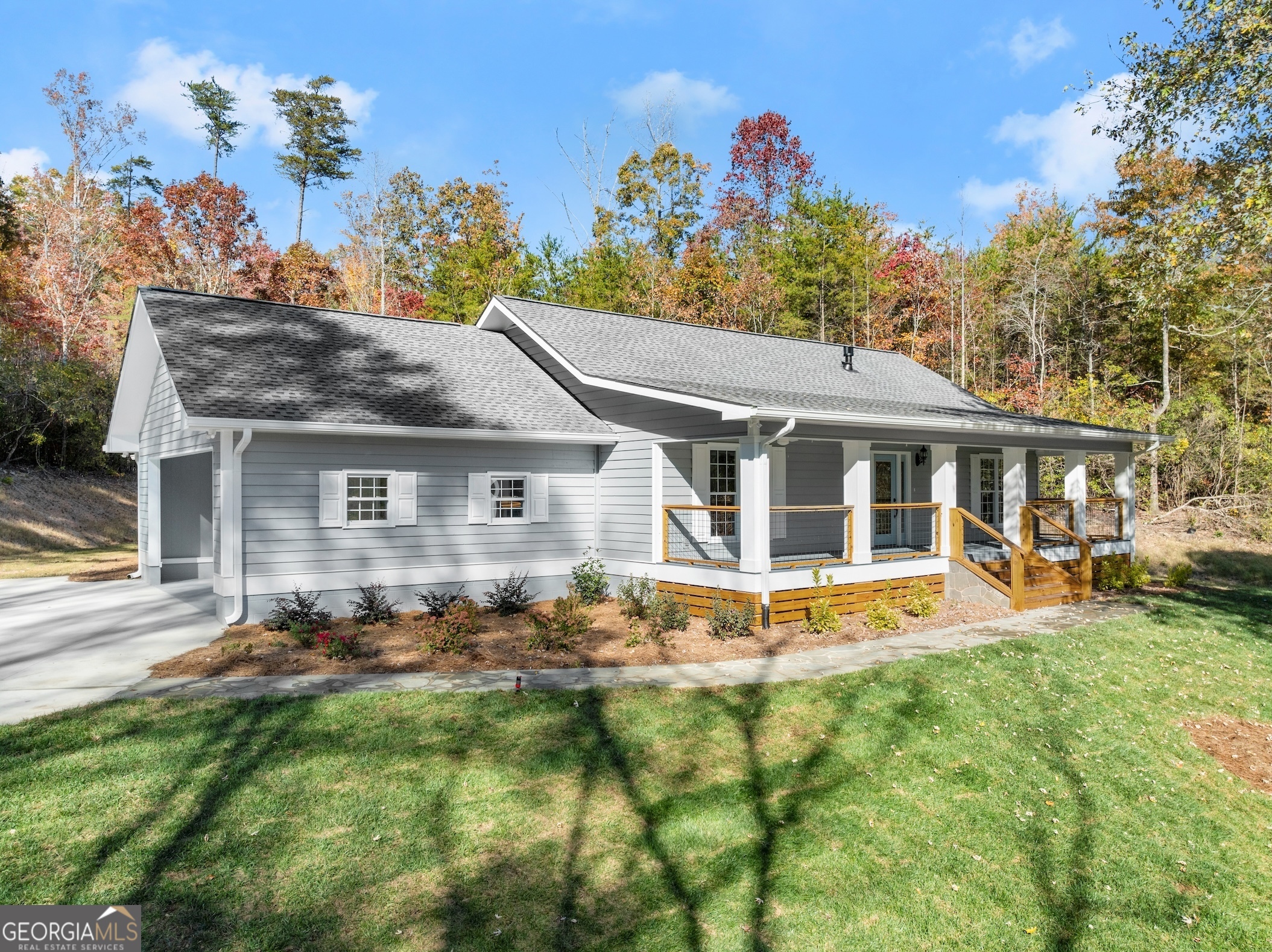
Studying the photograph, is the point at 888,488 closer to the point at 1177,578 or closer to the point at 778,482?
the point at 778,482

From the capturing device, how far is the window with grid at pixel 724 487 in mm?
13266

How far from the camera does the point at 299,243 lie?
3375cm

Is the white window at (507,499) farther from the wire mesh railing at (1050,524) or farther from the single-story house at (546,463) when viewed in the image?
the wire mesh railing at (1050,524)

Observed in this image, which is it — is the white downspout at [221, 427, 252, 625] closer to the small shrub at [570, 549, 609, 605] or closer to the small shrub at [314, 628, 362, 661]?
the small shrub at [314, 628, 362, 661]

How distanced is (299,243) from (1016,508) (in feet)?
104

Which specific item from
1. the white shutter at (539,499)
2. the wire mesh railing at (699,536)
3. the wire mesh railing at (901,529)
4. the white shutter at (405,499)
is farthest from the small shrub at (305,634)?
the wire mesh railing at (901,529)

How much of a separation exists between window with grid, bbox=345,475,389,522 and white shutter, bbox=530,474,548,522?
2.43 metres

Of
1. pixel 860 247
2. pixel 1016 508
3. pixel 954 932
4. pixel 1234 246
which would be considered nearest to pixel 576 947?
pixel 954 932

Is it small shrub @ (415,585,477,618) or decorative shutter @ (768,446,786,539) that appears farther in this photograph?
decorative shutter @ (768,446,786,539)

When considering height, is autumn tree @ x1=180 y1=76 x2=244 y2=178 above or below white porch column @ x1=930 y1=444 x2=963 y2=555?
above

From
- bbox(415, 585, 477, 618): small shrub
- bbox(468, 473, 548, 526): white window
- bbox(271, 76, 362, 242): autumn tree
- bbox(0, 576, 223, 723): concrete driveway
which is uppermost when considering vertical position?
bbox(271, 76, 362, 242): autumn tree

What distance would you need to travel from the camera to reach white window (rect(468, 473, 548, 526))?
480 inches

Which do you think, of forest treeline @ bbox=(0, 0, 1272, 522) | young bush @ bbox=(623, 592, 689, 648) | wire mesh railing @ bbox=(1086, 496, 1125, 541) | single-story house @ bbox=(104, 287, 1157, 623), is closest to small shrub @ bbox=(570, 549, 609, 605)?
single-story house @ bbox=(104, 287, 1157, 623)

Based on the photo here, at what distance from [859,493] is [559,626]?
17.3 ft
